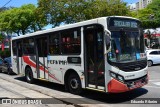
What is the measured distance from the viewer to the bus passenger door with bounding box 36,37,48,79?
1436 cm

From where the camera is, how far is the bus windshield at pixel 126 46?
10062 millimetres

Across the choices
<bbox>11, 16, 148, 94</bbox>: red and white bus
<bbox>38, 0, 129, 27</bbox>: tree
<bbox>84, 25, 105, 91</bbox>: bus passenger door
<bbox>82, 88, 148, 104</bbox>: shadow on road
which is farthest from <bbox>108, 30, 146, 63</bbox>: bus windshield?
<bbox>38, 0, 129, 27</bbox>: tree

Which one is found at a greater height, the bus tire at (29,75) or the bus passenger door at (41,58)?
the bus passenger door at (41,58)

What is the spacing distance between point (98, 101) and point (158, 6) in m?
54.2

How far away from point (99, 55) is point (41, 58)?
5.01 metres

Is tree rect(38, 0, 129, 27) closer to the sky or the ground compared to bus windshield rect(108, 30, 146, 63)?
closer to the sky

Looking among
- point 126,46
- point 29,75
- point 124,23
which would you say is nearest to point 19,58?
point 29,75

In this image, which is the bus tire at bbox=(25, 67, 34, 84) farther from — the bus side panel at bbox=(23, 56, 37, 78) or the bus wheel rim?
the bus wheel rim

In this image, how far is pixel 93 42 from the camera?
10711 millimetres

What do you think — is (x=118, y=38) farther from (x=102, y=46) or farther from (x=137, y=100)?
(x=137, y=100)

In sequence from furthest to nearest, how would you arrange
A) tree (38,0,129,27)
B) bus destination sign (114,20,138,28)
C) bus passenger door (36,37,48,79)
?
tree (38,0,129,27), bus passenger door (36,37,48,79), bus destination sign (114,20,138,28)

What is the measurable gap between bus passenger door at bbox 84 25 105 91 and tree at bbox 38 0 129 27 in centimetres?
Result: 2151

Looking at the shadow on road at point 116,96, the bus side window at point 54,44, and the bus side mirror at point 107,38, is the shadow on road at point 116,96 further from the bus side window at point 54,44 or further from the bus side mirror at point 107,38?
the bus side window at point 54,44

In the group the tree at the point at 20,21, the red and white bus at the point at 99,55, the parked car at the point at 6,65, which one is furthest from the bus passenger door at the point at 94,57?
the tree at the point at 20,21
